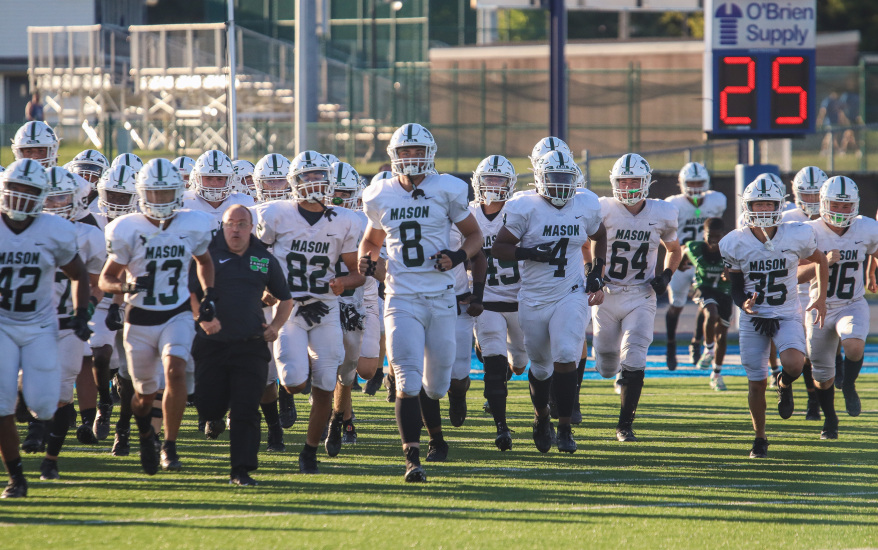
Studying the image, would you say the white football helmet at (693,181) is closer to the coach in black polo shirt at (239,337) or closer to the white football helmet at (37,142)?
the white football helmet at (37,142)

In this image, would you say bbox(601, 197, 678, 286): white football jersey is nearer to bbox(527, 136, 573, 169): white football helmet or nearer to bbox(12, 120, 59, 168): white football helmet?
→ bbox(527, 136, 573, 169): white football helmet

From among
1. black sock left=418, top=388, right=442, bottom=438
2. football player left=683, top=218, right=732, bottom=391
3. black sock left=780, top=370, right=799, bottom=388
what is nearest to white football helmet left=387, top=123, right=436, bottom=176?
black sock left=418, top=388, right=442, bottom=438

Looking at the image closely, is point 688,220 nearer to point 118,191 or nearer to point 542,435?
point 542,435

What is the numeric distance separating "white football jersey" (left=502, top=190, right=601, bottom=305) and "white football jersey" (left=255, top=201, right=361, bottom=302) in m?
1.11

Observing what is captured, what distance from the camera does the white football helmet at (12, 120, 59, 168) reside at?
9109 mm

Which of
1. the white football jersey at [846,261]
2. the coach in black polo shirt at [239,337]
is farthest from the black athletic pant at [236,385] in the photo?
the white football jersey at [846,261]

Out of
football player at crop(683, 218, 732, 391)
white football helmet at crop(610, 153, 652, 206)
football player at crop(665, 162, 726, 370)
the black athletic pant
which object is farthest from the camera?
football player at crop(665, 162, 726, 370)

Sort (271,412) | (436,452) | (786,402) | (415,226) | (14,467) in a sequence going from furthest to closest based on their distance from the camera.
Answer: (786,402)
(271,412)
(436,452)
(415,226)
(14,467)

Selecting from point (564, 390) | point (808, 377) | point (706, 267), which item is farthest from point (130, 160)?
point (808, 377)

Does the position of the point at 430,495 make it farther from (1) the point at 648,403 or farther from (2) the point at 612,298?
(1) the point at 648,403

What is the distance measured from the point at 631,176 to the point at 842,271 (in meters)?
1.74

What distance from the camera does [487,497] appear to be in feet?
21.0

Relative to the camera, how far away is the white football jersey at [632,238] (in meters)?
8.59

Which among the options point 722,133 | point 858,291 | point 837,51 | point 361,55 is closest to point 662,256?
point 722,133
